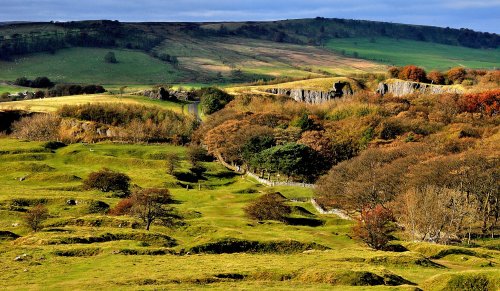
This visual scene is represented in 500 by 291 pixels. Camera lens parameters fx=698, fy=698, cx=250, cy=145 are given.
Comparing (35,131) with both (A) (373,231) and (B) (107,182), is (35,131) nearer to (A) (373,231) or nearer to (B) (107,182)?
(B) (107,182)

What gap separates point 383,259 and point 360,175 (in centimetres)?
4869

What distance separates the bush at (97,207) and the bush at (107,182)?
647 inches

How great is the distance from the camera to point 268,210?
103 metres

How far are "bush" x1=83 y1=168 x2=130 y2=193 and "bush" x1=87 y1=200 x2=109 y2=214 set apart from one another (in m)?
16.4

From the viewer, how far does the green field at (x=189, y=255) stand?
5488 centimetres

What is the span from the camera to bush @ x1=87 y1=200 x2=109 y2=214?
327 ft

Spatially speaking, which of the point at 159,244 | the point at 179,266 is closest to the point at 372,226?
the point at 159,244

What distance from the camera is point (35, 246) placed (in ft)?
226

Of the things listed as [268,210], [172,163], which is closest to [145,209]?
[268,210]

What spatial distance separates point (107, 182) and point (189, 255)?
178 ft

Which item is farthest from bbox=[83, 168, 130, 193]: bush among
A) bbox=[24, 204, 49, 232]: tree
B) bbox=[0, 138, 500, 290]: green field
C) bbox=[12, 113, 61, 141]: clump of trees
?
bbox=[12, 113, 61, 141]: clump of trees

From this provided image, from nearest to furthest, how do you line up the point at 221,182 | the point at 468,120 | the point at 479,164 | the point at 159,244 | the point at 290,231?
the point at 159,244, the point at 290,231, the point at 479,164, the point at 221,182, the point at 468,120

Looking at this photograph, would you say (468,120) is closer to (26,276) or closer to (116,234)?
(116,234)

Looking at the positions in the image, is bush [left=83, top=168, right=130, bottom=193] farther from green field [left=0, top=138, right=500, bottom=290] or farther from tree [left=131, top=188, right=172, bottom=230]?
tree [left=131, top=188, right=172, bottom=230]
